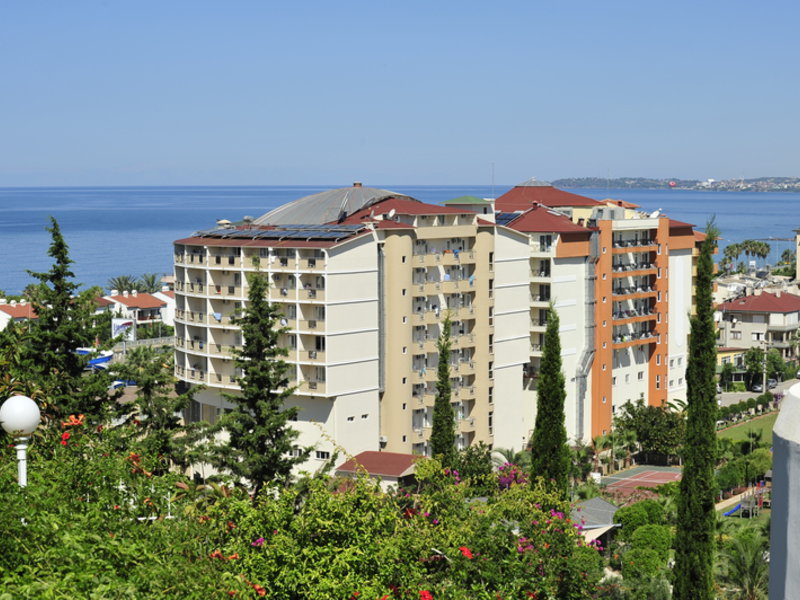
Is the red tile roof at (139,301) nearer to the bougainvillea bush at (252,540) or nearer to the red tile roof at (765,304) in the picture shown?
the red tile roof at (765,304)

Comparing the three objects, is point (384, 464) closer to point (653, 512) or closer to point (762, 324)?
point (653, 512)

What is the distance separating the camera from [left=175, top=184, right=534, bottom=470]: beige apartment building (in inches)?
1997

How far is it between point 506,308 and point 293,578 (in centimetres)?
4311

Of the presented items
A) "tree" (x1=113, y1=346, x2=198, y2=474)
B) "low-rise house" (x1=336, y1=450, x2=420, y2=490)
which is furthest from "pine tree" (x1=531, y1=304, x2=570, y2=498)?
"low-rise house" (x1=336, y1=450, x2=420, y2=490)

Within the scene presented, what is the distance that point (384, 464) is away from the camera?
47.9 meters

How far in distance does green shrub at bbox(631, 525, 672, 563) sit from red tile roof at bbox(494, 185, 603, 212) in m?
33.5

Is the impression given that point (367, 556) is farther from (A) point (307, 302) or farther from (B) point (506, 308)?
(B) point (506, 308)

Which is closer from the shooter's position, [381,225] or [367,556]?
[367,556]

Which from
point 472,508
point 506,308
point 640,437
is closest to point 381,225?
point 506,308

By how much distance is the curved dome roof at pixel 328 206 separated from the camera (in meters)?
60.5

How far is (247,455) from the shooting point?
3228cm

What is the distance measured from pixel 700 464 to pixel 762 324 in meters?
68.3

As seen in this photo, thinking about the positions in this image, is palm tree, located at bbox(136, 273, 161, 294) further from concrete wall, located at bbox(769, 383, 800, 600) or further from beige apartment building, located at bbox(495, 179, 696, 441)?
concrete wall, located at bbox(769, 383, 800, 600)

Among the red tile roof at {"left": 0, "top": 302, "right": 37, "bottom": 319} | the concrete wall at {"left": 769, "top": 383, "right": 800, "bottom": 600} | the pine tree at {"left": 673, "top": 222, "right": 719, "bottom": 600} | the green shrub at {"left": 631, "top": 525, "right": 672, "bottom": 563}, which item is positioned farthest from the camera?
the red tile roof at {"left": 0, "top": 302, "right": 37, "bottom": 319}
